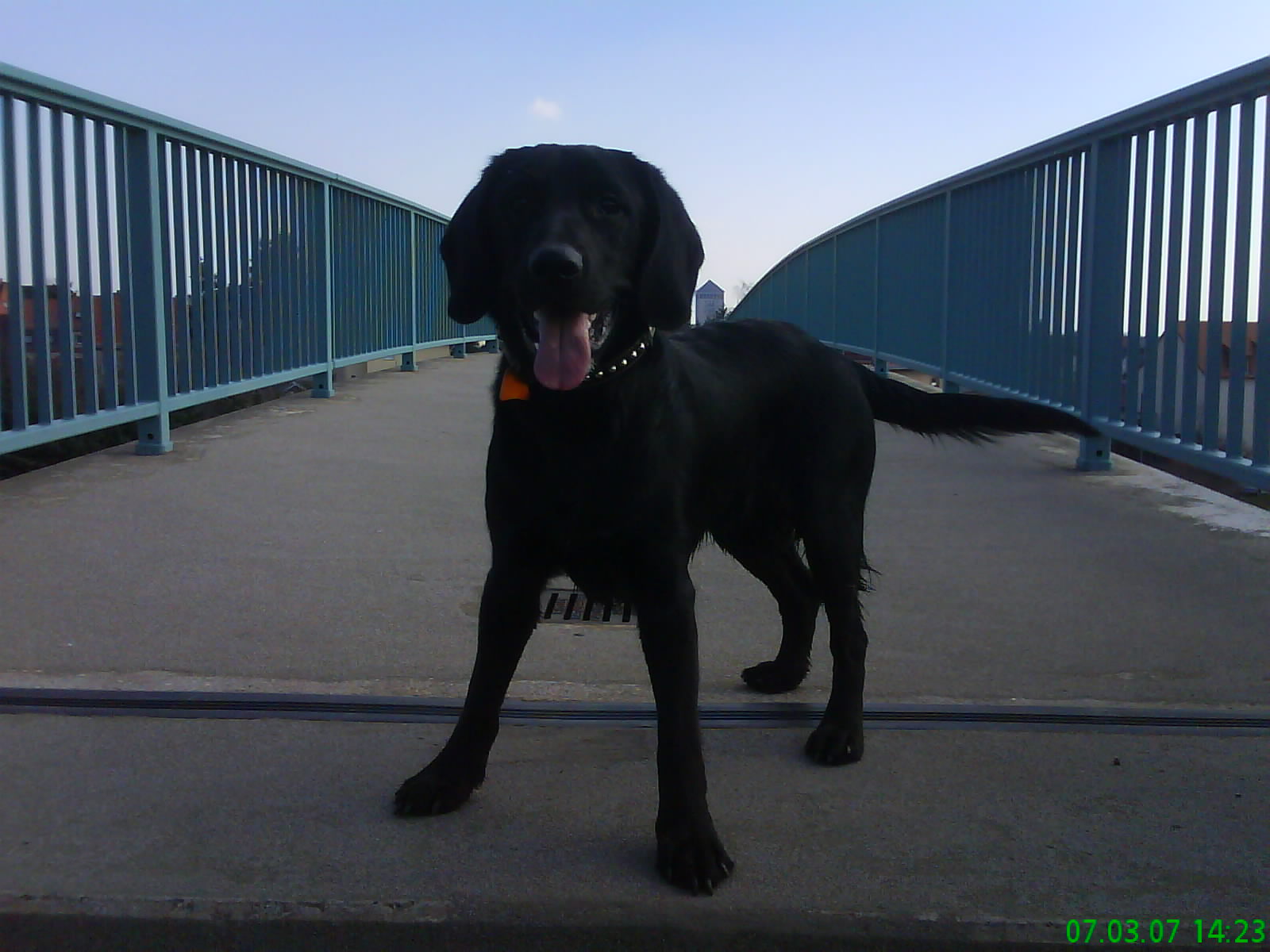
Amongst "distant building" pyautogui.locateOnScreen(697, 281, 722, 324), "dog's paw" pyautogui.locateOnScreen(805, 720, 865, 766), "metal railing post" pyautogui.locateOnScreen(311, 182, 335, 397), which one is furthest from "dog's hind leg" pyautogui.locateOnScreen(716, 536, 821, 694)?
"distant building" pyautogui.locateOnScreen(697, 281, 722, 324)

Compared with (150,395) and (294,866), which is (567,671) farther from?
(150,395)

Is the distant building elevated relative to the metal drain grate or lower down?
elevated

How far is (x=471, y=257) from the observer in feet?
7.75

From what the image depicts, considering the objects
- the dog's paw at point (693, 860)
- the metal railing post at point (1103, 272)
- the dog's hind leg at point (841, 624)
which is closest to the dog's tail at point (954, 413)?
the dog's hind leg at point (841, 624)

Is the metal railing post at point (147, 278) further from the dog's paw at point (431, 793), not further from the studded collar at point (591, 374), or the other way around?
the dog's paw at point (431, 793)

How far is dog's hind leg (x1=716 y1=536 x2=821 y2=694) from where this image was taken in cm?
278

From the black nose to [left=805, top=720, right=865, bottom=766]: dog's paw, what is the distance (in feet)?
3.36

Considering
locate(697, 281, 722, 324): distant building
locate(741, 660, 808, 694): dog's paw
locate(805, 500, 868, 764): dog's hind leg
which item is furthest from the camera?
locate(697, 281, 722, 324): distant building

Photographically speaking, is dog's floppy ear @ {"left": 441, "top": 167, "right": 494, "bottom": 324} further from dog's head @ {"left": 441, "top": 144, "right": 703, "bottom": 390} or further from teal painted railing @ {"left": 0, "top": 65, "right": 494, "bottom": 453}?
teal painted railing @ {"left": 0, "top": 65, "right": 494, "bottom": 453}

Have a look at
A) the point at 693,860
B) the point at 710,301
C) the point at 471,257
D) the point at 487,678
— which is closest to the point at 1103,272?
the point at 471,257

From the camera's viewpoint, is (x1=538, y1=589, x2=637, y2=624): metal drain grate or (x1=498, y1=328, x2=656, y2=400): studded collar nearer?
(x1=498, y1=328, x2=656, y2=400): studded collar

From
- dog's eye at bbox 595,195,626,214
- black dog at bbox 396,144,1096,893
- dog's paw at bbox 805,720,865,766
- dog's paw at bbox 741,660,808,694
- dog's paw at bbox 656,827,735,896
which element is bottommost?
dog's paw at bbox 656,827,735,896
